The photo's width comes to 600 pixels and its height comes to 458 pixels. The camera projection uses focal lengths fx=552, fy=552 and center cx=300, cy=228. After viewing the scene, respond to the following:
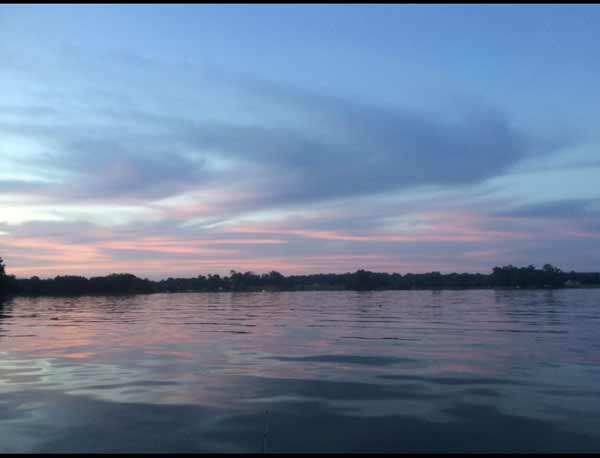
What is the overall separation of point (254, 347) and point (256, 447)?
53.0 feet

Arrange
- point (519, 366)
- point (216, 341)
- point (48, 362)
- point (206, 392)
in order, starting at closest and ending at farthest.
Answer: point (206, 392)
point (519, 366)
point (48, 362)
point (216, 341)

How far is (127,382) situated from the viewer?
1777 cm

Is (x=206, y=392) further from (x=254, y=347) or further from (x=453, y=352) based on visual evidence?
(x=453, y=352)

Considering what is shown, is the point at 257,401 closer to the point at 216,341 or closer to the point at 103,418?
the point at 103,418

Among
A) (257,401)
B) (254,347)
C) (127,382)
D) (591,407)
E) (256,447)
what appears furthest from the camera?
(254,347)

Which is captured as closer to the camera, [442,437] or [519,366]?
[442,437]

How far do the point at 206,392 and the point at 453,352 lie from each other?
12.8 meters

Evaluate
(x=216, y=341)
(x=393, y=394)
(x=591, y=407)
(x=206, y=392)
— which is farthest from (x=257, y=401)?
(x=216, y=341)

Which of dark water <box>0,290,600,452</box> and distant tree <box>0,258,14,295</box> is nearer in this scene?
dark water <box>0,290,600,452</box>

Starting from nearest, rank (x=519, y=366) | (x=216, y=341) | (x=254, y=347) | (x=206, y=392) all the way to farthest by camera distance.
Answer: (x=206, y=392) < (x=519, y=366) < (x=254, y=347) < (x=216, y=341)

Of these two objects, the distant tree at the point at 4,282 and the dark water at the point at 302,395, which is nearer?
the dark water at the point at 302,395

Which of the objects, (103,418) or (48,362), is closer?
(103,418)

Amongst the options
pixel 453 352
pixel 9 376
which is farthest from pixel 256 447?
pixel 453 352

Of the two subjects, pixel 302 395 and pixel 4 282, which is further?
pixel 4 282
